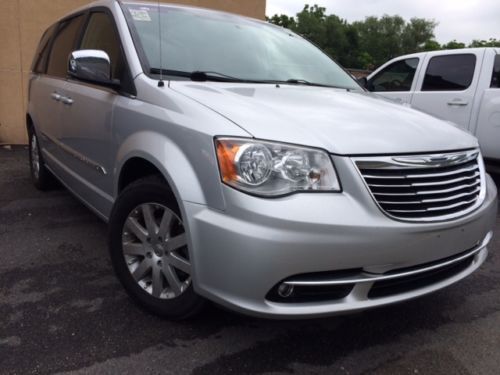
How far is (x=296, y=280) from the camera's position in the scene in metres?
1.88

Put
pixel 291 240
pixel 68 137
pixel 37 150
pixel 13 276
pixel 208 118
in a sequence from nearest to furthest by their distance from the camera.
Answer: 1. pixel 291 240
2. pixel 208 118
3. pixel 13 276
4. pixel 68 137
5. pixel 37 150

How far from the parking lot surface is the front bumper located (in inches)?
14.3

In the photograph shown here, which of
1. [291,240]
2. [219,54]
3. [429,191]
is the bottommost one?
[291,240]

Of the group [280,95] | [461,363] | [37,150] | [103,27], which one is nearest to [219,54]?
[280,95]

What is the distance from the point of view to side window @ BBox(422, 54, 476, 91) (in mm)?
5770

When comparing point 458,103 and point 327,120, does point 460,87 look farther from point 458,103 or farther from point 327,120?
point 327,120

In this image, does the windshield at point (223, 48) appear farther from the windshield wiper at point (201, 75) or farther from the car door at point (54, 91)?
the car door at point (54, 91)

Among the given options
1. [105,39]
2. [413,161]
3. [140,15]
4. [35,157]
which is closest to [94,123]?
[105,39]

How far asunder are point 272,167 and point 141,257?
38.1 inches

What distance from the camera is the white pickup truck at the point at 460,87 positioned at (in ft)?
17.9

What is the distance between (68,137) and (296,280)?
2.29 metres

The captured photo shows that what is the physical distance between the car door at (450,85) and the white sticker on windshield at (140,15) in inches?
155

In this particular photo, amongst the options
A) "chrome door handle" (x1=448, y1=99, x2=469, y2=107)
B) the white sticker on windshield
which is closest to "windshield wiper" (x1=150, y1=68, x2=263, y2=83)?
the white sticker on windshield

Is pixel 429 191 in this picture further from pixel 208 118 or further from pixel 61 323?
pixel 61 323
